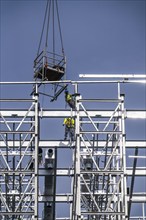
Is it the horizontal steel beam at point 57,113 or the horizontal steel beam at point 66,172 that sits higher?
the horizontal steel beam at point 57,113

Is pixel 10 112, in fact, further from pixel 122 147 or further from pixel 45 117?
pixel 122 147

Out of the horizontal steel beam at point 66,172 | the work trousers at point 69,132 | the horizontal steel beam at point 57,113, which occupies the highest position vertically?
the horizontal steel beam at point 57,113

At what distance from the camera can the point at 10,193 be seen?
21.6 m

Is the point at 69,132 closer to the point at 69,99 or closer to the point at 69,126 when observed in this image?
the point at 69,126

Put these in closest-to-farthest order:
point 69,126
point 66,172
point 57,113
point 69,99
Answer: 1. point 57,113
2. point 66,172
3. point 69,126
4. point 69,99

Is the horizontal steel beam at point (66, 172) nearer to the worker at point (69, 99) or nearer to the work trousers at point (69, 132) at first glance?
the work trousers at point (69, 132)

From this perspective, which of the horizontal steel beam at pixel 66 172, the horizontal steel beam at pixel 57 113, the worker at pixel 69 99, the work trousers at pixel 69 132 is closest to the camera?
the horizontal steel beam at pixel 66 172

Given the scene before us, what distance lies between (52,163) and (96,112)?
2.64 m

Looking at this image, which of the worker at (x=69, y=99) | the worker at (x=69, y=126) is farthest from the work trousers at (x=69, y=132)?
the worker at (x=69, y=99)

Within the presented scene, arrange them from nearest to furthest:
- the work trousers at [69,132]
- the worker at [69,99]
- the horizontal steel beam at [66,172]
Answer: the horizontal steel beam at [66,172]
the work trousers at [69,132]
the worker at [69,99]

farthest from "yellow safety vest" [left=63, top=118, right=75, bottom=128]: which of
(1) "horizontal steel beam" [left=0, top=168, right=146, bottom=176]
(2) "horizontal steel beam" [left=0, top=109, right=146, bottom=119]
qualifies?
(1) "horizontal steel beam" [left=0, top=168, right=146, bottom=176]

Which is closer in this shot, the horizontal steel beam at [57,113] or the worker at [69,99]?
the horizontal steel beam at [57,113]

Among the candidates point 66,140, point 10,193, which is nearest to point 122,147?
point 66,140

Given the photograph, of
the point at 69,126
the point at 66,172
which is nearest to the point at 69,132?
the point at 69,126
